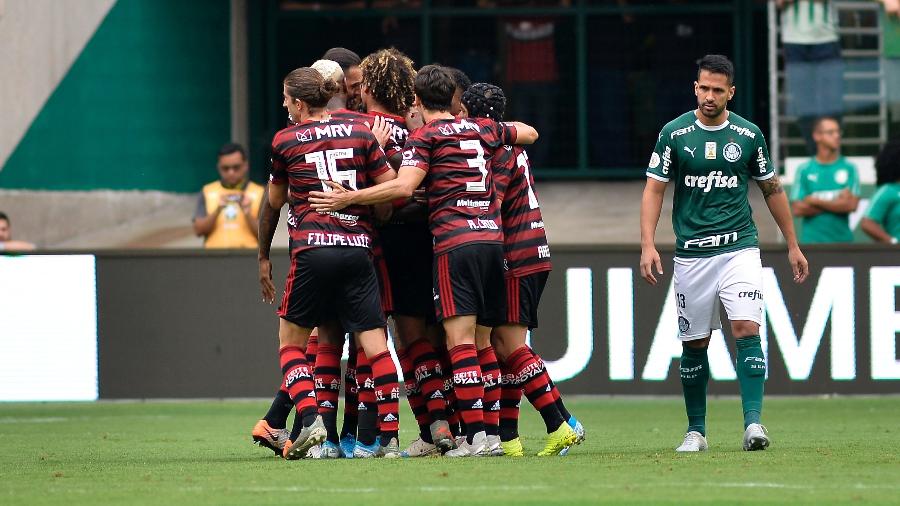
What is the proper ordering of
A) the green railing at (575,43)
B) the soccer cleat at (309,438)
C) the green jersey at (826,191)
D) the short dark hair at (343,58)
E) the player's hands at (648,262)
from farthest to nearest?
1. the green railing at (575,43)
2. the green jersey at (826,191)
3. the short dark hair at (343,58)
4. the player's hands at (648,262)
5. the soccer cleat at (309,438)

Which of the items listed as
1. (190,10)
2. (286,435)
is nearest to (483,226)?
(286,435)

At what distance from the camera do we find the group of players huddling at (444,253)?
8.58 m

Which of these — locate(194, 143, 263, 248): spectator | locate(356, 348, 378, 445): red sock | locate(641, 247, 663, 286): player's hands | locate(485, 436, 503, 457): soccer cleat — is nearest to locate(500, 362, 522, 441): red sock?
locate(485, 436, 503, 457): soccer cleat

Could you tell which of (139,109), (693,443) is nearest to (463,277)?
(693,443)

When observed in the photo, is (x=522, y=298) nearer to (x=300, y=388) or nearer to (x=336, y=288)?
(x=336, y=288)

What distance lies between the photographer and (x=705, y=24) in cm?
2328

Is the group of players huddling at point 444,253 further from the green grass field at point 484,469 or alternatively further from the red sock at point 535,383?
the green grass field at point 484,469

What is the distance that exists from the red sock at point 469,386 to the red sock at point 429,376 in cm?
39

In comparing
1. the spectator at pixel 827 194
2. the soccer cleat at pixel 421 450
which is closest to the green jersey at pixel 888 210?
the spectator at pixel 827 194

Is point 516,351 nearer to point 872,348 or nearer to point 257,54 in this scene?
point 872,348

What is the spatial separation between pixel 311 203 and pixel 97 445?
2610 millimetres

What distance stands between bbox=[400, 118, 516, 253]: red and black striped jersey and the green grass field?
1.18 meters

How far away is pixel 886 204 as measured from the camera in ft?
46.5

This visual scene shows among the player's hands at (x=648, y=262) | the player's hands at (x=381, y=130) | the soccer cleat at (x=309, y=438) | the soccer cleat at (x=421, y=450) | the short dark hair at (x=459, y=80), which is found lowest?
the soccer cleat at (x=421, y=450)
